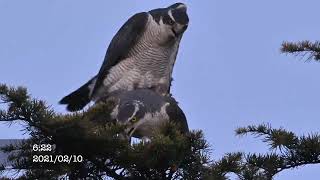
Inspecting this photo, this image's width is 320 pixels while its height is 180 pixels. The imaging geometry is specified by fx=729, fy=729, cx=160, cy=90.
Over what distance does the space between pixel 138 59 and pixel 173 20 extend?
46 cm

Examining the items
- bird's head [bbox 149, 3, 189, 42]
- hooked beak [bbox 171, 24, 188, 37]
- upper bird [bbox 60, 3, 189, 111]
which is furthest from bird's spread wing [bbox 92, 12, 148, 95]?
hooked beak [bbox 171, 24, 188, 37]

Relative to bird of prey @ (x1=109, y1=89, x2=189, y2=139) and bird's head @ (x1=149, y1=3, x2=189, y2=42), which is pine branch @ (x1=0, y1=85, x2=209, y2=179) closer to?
bird of prey @ (x1=109, y1=89, x2=189, y2=139)

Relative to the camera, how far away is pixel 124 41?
Result: 5.67 metres

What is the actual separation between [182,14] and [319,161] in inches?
91.2

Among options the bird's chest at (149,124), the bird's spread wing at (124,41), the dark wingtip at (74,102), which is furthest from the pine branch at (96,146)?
the bird's spread wing at (124,41)

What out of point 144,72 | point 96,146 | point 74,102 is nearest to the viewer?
point 96,146

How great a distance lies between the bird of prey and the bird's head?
1.03 metres

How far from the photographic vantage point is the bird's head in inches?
212

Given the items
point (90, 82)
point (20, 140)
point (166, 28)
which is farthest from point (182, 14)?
point (20, 140)

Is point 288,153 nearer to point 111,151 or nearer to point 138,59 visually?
point 111,151

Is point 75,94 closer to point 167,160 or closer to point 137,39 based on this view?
point 137,39
